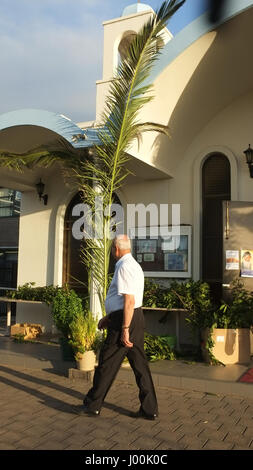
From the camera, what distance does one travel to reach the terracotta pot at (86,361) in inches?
247

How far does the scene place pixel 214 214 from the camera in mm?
8383

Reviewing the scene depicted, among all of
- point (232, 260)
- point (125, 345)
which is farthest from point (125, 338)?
point (232, 260)

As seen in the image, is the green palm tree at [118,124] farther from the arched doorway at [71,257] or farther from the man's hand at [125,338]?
the arched doorway at [71,257]

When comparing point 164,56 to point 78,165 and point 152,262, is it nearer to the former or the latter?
point 78,165

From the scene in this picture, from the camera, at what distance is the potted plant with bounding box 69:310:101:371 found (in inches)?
247

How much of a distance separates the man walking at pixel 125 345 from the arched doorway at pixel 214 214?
12.9ft

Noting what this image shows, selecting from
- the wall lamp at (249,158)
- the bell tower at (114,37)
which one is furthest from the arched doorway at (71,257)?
the wall lamp at (249,158)

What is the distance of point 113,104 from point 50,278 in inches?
193

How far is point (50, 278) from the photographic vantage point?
33.4 feet

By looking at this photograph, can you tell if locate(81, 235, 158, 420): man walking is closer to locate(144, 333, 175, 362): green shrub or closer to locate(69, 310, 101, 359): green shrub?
locate(69, 310, 101, 359): green shrub

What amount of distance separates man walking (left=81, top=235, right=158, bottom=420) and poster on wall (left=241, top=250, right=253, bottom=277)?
3.26 metres

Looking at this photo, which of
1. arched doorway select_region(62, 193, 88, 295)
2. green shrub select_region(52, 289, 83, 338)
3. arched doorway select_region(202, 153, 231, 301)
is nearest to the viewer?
green shrub select_region(52, 289, 83, 338)

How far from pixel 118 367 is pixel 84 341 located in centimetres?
191

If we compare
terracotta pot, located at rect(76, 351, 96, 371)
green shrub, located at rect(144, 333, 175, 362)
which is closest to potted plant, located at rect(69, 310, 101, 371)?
terracotta pot, located at rect(76, 351, 96, 371)
